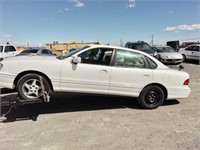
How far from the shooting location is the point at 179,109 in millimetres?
5023

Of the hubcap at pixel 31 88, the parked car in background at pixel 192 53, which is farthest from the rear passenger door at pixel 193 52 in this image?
the hubcap at pixel 31 88

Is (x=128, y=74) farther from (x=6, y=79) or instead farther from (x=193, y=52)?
(x=193, y=52)

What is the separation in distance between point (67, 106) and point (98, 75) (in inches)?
51.0

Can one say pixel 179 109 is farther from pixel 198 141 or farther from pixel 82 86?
pixel 82 86

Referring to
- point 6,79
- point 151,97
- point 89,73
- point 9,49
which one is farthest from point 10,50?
point 151,97

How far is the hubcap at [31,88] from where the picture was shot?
4.23 metres

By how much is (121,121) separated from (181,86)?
6.66 ft

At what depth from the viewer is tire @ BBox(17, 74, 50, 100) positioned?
13.7ft

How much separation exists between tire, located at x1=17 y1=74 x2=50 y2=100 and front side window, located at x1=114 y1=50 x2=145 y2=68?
180 cm

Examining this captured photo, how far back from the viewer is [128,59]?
15.8 ft

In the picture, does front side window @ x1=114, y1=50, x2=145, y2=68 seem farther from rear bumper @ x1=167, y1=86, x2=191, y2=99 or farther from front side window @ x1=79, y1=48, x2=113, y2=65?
rear bumper @ x1=167, y1=86, x2=191, y2=99

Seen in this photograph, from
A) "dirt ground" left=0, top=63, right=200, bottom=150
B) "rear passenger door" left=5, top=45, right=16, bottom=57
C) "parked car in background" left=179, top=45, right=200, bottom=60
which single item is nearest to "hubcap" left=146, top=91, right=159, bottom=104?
"dirt ground" left=0, top=63, right=200, bottom=150

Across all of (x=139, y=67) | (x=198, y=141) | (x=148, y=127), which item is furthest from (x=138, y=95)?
(x=198, y=141)

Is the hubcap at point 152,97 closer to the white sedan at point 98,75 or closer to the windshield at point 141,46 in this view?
the white sedan at point 98,75
